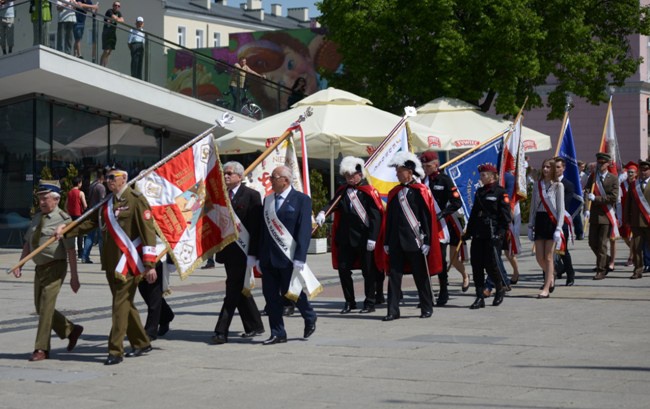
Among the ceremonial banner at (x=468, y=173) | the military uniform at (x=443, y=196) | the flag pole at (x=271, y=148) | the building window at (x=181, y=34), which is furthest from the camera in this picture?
the building window at (x=181, y=34)

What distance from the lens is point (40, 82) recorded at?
28.3 m

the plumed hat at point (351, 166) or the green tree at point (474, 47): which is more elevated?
the green tree at point (474, 47)

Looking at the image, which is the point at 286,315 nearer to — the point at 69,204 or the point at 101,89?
the point at 69,204

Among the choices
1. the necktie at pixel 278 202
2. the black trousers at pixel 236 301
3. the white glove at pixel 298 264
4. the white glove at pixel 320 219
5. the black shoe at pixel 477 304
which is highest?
the necktie at pixel 278 202

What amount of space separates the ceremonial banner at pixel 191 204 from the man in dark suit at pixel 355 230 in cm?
276

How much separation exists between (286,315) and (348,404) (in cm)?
602

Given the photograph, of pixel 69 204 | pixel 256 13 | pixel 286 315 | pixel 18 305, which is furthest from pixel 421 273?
pixel 256 13

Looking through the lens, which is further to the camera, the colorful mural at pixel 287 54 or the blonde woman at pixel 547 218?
the colorful mural at pixel 287 54

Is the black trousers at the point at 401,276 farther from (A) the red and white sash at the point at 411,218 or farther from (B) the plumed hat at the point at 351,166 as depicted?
(B) the plumed hat at the point at 351,166

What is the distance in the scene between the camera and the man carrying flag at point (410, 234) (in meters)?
13.8

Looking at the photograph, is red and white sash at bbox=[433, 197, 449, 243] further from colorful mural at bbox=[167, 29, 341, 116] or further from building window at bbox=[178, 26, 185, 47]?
building window at bbox=[178, 26, 185, 47]

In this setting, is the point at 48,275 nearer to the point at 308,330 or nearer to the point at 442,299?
the point at 308,330

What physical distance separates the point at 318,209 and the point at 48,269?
48.4 ft

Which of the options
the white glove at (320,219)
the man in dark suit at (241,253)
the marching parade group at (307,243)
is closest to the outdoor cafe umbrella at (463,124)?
the marching parade group at (307,243)
